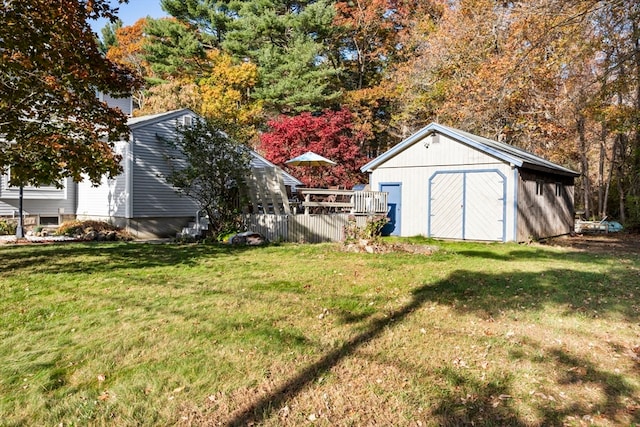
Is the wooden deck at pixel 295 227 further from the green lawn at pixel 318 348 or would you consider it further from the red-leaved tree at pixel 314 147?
the red-leaved tree at pixel 314 147

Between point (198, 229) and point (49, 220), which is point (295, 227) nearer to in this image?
point (198, 229)

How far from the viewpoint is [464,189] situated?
13.3 metres

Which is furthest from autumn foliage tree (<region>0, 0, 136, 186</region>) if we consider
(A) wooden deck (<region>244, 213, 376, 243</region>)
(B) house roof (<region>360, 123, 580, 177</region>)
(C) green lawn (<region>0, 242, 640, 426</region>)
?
(B) house roof (<region>360, 123, 580, 177</region>)

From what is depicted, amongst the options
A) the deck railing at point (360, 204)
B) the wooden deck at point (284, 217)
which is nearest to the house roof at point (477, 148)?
the deck railing at point (360, 204)

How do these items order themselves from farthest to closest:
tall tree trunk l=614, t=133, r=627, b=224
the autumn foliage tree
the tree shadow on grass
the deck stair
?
tall tree trunk l=614, t=133, r=627, b=224, the deck stair, the autumn foliage tree, the tree shadow on grass

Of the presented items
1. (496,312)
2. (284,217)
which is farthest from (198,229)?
(496,312)

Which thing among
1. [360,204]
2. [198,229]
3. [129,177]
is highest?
[129,177]

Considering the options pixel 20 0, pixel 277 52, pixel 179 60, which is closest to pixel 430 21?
pixel 277 52

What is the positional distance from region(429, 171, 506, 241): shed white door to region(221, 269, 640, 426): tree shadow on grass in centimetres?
529

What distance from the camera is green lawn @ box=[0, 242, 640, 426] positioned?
8.87 feet

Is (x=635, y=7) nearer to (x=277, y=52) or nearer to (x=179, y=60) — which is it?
(x=277, y=52)

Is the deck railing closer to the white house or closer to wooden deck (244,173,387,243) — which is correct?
wooden deck (244,173,387,243)

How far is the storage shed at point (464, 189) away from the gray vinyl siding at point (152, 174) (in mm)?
7351

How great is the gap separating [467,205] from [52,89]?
11202 millimetres
